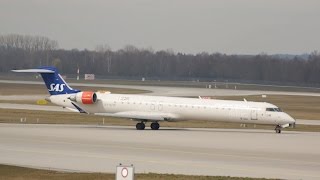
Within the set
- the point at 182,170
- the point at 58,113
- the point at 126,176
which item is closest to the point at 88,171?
the point at 182,170

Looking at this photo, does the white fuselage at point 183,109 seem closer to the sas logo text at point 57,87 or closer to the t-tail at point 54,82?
the t-tail at point 54,82

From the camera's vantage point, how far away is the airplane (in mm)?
50938

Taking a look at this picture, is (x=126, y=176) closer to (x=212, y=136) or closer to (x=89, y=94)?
(x=212, y=136)

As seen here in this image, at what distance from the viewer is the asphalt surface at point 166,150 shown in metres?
30.1

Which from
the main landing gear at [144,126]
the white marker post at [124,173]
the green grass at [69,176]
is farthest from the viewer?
the main landing gear at [144,126]

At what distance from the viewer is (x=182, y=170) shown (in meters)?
29.4

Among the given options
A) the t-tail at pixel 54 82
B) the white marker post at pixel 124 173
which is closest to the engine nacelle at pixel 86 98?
the t-tail at pixel 54 82

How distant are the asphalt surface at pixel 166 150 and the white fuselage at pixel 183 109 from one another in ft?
3.46

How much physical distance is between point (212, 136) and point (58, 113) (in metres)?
23.2

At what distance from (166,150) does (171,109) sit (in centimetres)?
1510

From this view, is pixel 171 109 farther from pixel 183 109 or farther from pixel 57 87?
pixel 57 87

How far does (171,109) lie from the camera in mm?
52156

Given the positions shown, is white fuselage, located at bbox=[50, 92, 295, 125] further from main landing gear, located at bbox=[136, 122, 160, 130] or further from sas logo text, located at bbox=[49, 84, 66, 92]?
sas logo text, located at bbox=[49, 84, 66, 92]

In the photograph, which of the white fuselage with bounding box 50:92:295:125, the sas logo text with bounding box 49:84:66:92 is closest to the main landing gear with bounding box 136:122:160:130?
the white fuselage with bounding box 50:92:295:125
